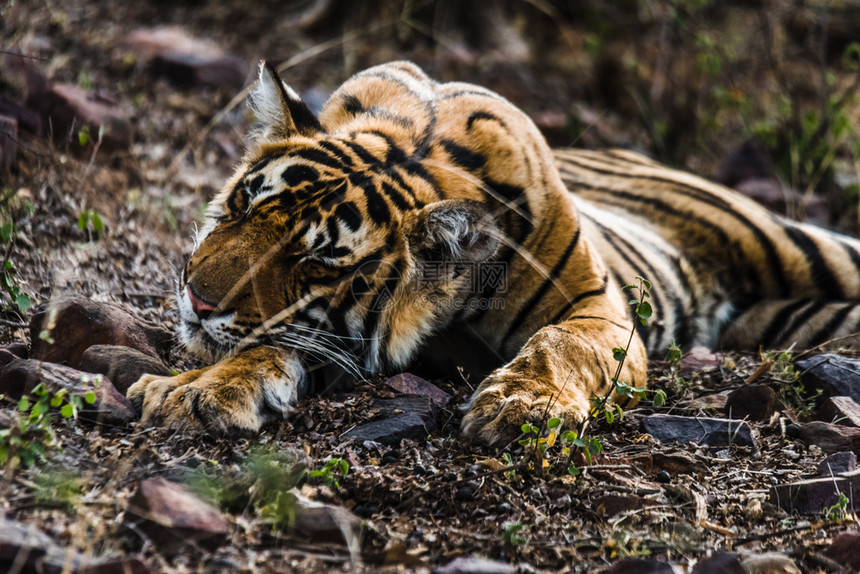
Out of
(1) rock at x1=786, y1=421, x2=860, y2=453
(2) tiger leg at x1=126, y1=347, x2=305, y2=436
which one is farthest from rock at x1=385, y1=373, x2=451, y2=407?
(1) rock at x1=786, y1=421, x2=860, y2=453

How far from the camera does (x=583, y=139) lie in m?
5.64

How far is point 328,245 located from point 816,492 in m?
1.48

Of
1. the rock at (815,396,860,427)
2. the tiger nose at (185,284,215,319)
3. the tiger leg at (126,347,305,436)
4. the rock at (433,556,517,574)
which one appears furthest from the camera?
the rock at (815,396,860,427)

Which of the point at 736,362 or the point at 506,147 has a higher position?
the point at 506,147

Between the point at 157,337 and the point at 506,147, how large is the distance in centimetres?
133

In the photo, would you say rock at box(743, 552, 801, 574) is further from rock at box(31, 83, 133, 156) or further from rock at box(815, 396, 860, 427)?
rock at box(31, 83, 133, 156)

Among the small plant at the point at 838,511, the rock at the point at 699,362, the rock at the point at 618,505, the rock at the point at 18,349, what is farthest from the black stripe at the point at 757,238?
the rock at the point at 18,349

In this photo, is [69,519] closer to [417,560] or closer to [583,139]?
[417,560]

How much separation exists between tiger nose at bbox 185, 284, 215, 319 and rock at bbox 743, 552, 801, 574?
5.01 feet

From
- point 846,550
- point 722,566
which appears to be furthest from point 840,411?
point 722,566

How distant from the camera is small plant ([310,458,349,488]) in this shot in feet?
6.57

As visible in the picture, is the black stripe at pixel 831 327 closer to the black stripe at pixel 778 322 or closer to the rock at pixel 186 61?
the black stripe at pixel 778 322

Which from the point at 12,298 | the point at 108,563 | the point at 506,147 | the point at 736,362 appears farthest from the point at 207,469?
the point at 736,362

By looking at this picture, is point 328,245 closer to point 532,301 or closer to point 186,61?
point 532,301
